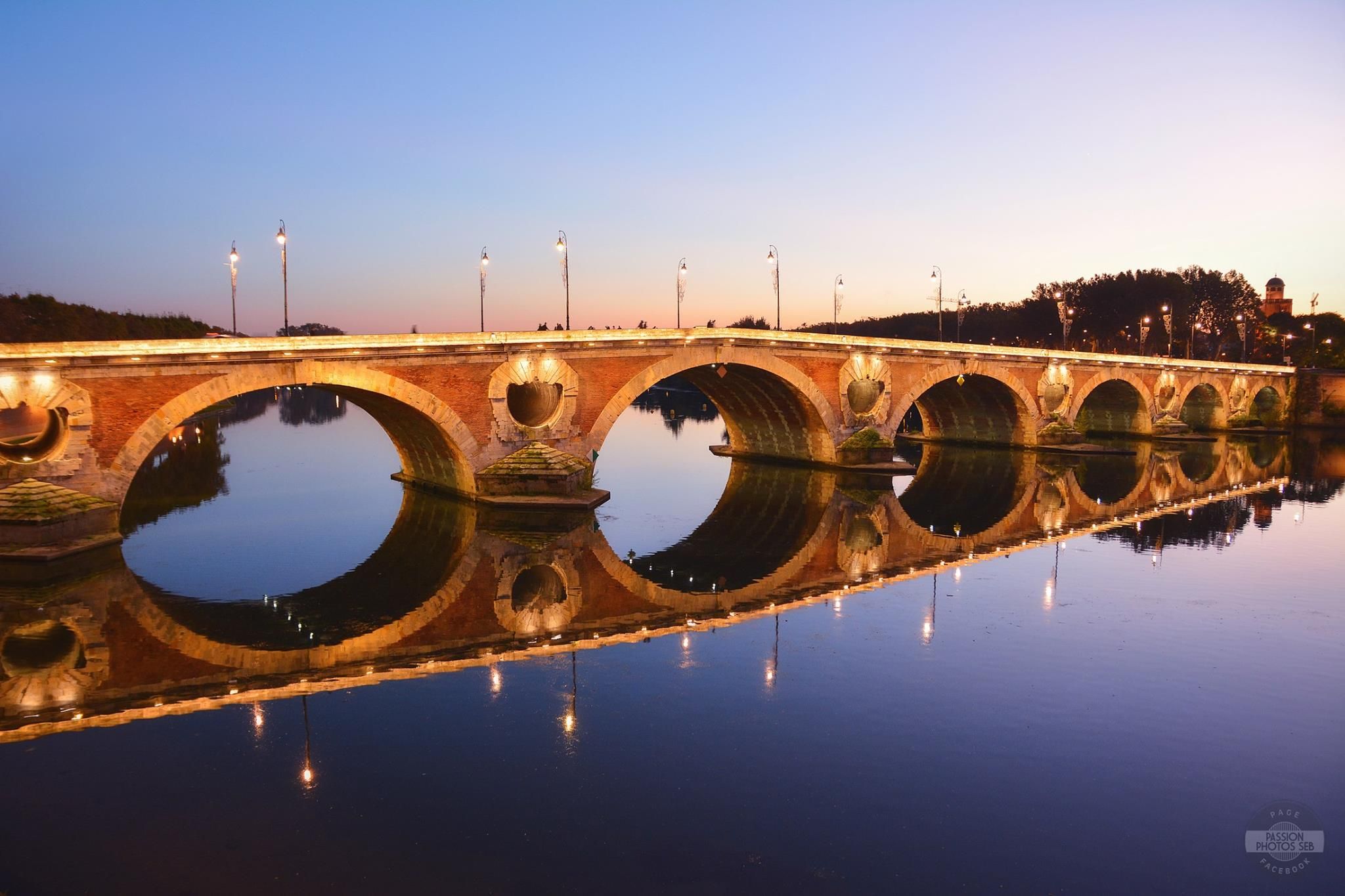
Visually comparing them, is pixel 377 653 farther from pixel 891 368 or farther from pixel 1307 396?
pixel 1307 396

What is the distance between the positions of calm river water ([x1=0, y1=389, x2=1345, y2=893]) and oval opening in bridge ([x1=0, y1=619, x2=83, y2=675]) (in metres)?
0.10

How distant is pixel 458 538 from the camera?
28438 millimetres

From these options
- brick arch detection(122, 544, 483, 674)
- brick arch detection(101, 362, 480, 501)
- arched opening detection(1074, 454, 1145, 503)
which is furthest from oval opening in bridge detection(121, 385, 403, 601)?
arched opening detection(1074, 454, 1145, 503)

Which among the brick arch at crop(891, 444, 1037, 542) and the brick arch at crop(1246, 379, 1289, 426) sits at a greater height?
the brick arch at crop(1246, 379, 1289, 426)

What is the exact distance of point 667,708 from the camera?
14680 millimetres

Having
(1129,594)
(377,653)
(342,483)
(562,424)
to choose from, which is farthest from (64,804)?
(342,483)

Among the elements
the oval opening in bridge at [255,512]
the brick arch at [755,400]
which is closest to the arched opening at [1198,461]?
the brick arch at [755,400]

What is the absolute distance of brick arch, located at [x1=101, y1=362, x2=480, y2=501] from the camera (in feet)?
85.9

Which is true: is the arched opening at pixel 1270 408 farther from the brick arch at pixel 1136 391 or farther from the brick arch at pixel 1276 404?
the brick arch at pixel 1136 391

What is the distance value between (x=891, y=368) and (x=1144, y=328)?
189 feet

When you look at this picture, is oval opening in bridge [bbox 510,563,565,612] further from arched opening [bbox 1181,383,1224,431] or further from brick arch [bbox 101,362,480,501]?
arched opening [bbox 1181,383,1224,431]

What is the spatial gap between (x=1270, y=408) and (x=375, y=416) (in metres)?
81.3

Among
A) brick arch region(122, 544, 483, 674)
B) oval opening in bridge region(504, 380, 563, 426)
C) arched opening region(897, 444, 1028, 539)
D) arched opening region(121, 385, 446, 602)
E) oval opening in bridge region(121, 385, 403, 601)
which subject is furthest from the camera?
oval opening in bridge region(504, 380, 563, 426)

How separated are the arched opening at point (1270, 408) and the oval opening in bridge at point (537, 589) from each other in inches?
3176
